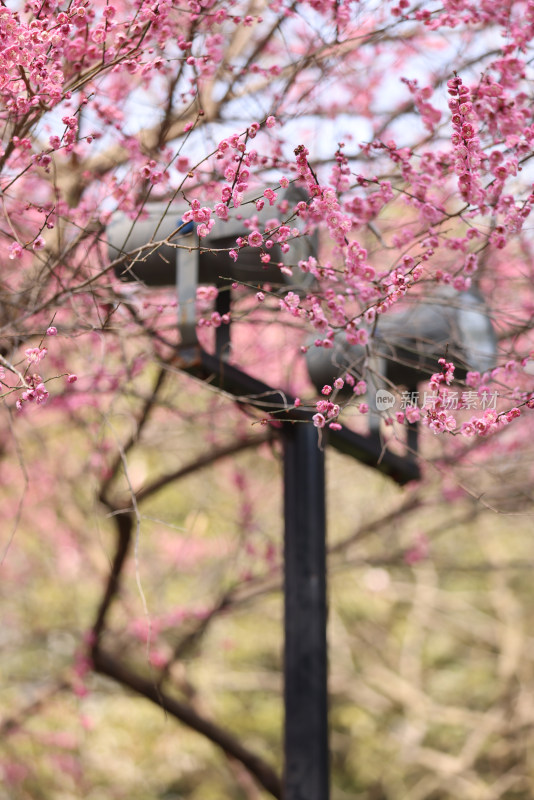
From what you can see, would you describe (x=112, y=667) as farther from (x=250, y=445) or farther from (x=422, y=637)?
(x=422, y=637)

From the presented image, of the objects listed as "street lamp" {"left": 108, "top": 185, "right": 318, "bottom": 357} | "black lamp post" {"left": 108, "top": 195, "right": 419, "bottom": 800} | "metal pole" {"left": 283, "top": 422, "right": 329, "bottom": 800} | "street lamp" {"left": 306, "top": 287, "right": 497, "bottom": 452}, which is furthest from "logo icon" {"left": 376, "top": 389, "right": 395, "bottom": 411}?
"metal pole" {"left": 283, "top": 422, "right": 329, "bottom": 800}

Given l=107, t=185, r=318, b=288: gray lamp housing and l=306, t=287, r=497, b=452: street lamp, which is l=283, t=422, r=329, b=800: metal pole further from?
l=107, t=185, r=318, b=288: gray lamp housing

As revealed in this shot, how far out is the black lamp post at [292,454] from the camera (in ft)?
9.22

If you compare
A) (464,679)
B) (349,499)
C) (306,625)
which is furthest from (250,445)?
(464,679)

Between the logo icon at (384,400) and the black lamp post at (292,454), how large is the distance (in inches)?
12.2

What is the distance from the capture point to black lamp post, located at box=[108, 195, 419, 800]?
Answer: 111 inches

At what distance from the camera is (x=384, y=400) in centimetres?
257

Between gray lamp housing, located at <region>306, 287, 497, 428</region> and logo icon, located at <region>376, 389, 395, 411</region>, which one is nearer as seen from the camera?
logo icon, located at <region>376, 389, 395, 411</region>

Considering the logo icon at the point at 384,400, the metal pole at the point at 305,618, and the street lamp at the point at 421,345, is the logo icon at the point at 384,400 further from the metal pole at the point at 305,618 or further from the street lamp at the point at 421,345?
the metal pole at the point at 305,618

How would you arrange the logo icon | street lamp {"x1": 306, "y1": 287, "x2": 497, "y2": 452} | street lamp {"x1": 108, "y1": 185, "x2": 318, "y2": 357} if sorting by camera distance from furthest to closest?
1. street lamp {"x1": 306, "y1": 287, "x2": 497, "y2": 452}
2. street lamp {"x1": 108, "y1": 185, "x2": 318, "y2": 357}
3. the logo icon

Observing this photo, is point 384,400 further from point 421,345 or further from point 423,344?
point 423,344

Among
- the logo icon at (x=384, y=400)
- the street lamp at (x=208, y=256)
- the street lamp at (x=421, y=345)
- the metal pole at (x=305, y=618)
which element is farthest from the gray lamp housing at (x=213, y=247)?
the metal pole at (x=305, y=618)

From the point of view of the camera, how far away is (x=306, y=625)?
122 inches

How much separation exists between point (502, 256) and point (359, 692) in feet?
14.9
